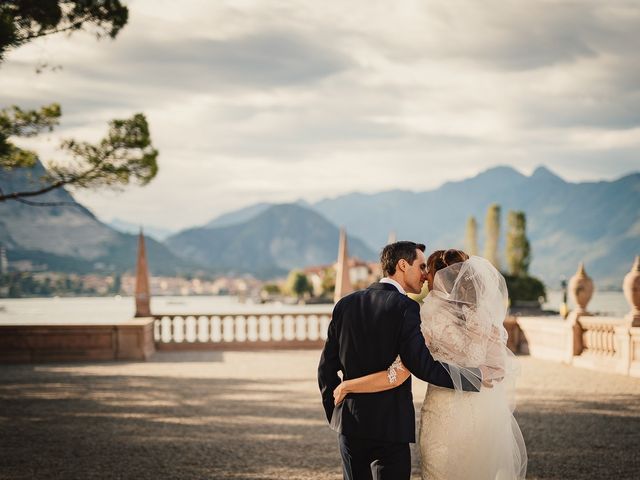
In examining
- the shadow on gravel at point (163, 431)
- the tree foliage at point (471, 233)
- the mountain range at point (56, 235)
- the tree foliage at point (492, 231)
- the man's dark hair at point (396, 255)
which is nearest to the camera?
the man's dark hair at point (396, 255)

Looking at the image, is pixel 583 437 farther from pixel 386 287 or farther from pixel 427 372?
pixel 386 287

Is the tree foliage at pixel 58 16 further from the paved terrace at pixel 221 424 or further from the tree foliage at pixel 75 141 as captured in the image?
the paved terrace at pixel 221 424

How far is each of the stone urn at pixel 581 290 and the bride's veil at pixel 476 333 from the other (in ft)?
44.0

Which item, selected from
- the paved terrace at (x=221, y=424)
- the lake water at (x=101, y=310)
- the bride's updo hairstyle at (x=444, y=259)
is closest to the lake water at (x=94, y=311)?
the lake water at (x=101, y=310)

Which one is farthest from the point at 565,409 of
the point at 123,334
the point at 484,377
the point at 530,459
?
the point at 123,334

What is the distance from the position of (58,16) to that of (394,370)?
14249 mm

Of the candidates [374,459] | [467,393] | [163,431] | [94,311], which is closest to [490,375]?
[467,393]

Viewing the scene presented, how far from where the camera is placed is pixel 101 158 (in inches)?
696

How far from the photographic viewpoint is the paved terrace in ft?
23.9

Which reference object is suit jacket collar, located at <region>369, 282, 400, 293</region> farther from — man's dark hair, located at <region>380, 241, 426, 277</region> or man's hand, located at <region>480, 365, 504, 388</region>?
man's hand, located at <region>480, 365, 504, 388</region>

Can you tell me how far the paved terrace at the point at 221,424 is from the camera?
727cm

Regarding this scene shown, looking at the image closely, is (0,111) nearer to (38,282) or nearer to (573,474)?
(573,474)

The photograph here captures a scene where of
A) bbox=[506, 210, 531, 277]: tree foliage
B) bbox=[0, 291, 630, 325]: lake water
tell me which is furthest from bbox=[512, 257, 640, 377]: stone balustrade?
bbox=[506, 210, 531, 277]: tree foliage

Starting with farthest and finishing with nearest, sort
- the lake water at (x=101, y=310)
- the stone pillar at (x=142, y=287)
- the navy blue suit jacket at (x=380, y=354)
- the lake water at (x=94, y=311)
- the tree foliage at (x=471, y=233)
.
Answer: the tree foliage at (x=471, y=233) < the lake water at (x=101, y=310) < the lake water at (x=94, y=311) < the stone pillar at (x=142, y=287) < the navy blue suit jacket at (x=380, y=354)
